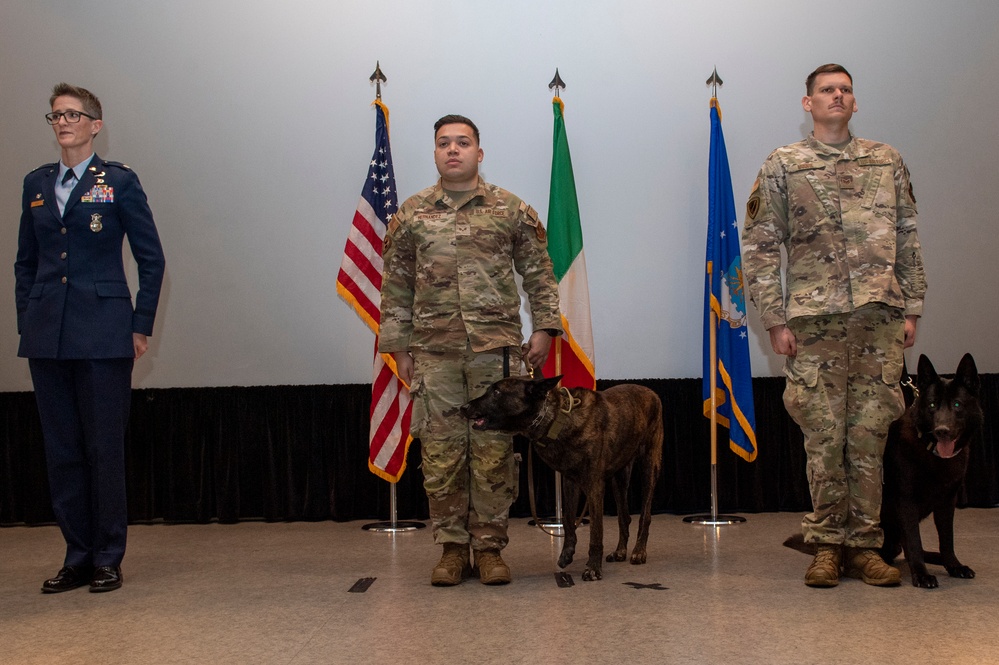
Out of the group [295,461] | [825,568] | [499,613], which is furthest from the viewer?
[295,461]

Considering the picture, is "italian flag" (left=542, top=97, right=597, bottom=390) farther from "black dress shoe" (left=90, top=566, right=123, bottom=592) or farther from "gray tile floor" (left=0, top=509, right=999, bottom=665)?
"black dress shoe" (left=90, top=566, right=123, bottom=592)

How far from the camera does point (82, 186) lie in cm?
362

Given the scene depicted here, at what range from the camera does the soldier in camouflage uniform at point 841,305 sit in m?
3.33

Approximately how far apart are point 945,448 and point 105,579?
3.04m

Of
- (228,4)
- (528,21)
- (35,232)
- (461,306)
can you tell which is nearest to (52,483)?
(35,232)

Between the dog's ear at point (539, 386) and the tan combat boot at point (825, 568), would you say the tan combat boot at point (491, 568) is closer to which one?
the dog's ear at point (539, 386)

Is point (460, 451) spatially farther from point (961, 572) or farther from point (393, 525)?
point (961, 572)

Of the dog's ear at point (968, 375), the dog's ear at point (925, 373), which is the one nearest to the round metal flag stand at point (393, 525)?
the dog's ear at point (925, 373)

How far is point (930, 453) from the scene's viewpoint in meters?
3.21

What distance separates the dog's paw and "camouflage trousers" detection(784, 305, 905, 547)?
0.32m

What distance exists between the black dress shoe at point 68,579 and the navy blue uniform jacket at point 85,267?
2.74 feet

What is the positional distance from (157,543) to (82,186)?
201 cm

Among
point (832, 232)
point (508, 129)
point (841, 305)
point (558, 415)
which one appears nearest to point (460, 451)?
point (558, 415)

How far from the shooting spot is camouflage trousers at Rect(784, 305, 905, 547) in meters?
3.33
